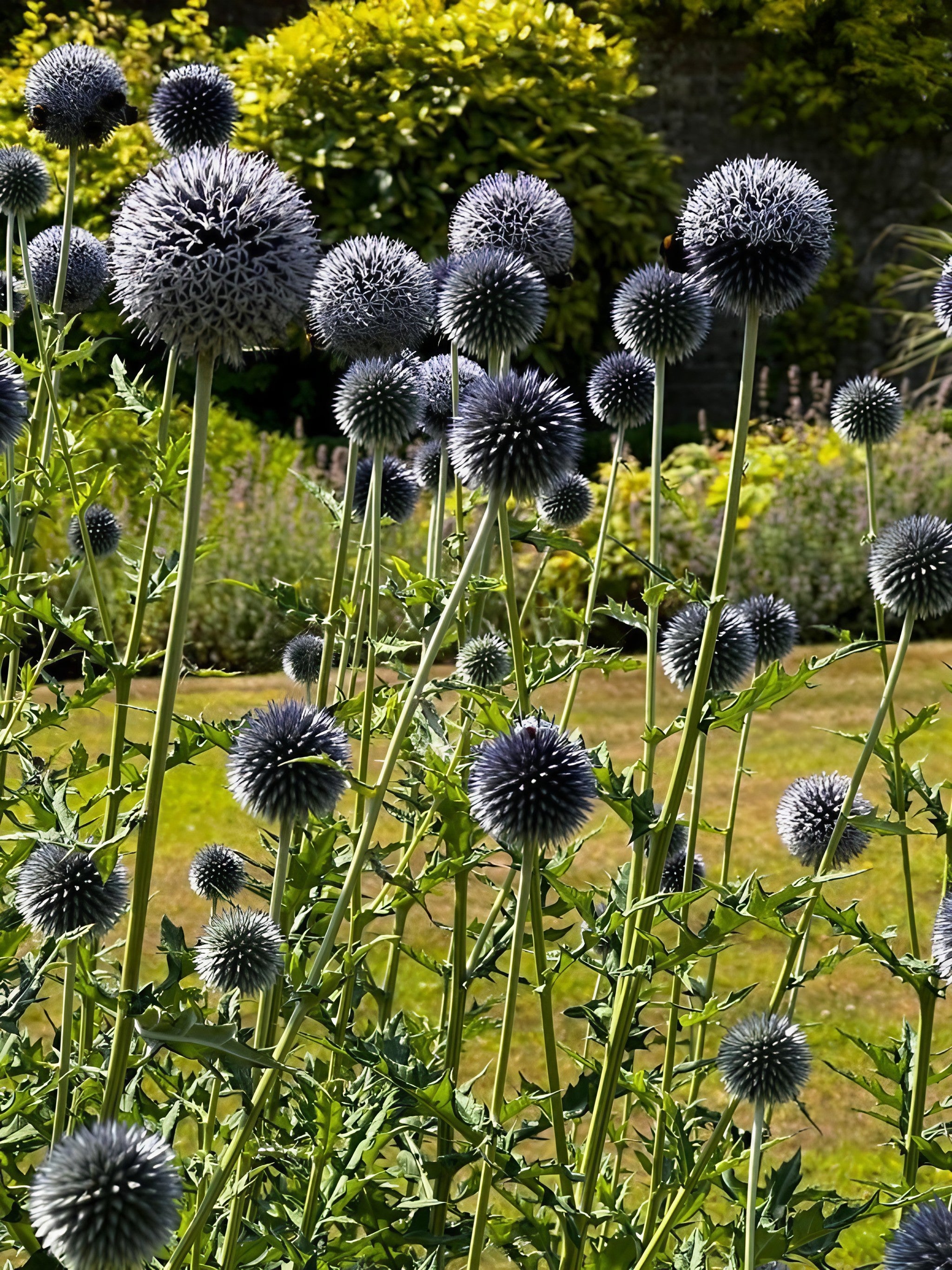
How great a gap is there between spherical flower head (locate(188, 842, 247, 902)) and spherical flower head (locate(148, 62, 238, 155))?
155 cm

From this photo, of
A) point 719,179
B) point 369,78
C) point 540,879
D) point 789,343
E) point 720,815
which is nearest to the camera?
point 719,179

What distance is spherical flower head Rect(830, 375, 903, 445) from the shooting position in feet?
11.7

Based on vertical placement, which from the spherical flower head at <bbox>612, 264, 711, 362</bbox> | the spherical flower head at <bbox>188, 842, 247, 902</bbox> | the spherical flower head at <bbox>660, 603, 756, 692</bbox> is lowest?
the spherical flower head at <bbox>188, 842, 247, 902</bbox>

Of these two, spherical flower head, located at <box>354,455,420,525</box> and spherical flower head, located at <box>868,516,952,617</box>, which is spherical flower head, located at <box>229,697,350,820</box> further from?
spherical flower head, located at <box>354,455,420,525</box>

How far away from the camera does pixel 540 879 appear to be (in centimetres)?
246

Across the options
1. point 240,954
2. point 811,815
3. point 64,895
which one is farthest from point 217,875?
point 811,815

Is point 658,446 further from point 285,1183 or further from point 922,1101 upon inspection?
point 285,1183

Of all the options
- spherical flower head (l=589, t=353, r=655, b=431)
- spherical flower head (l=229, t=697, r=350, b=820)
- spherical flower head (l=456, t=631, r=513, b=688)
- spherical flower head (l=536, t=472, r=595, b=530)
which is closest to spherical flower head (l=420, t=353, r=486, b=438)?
spherical flower head (l=589, t=353, r=655, b=431)

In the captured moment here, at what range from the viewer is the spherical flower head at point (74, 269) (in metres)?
3.69

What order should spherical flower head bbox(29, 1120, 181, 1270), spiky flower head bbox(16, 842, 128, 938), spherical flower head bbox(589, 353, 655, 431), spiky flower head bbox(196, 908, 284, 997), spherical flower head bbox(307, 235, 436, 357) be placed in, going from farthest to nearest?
spherical flower head bbox(589, 353, 655, 431) → spherical flower head bbox(307, 235, 436, 357) → spiky flower head bbox(16, 842, 128, 938) → spiky flower head bbox(196, 908, 284, 997) → spherical flower head bbox(29, 1120, 181, 1270)

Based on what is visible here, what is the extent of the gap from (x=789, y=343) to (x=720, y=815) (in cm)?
720

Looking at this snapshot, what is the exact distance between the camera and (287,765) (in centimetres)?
213

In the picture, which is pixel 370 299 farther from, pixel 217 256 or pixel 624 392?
pixel 217 256

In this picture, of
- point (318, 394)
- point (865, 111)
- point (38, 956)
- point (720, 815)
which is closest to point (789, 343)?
point (865, 111)
